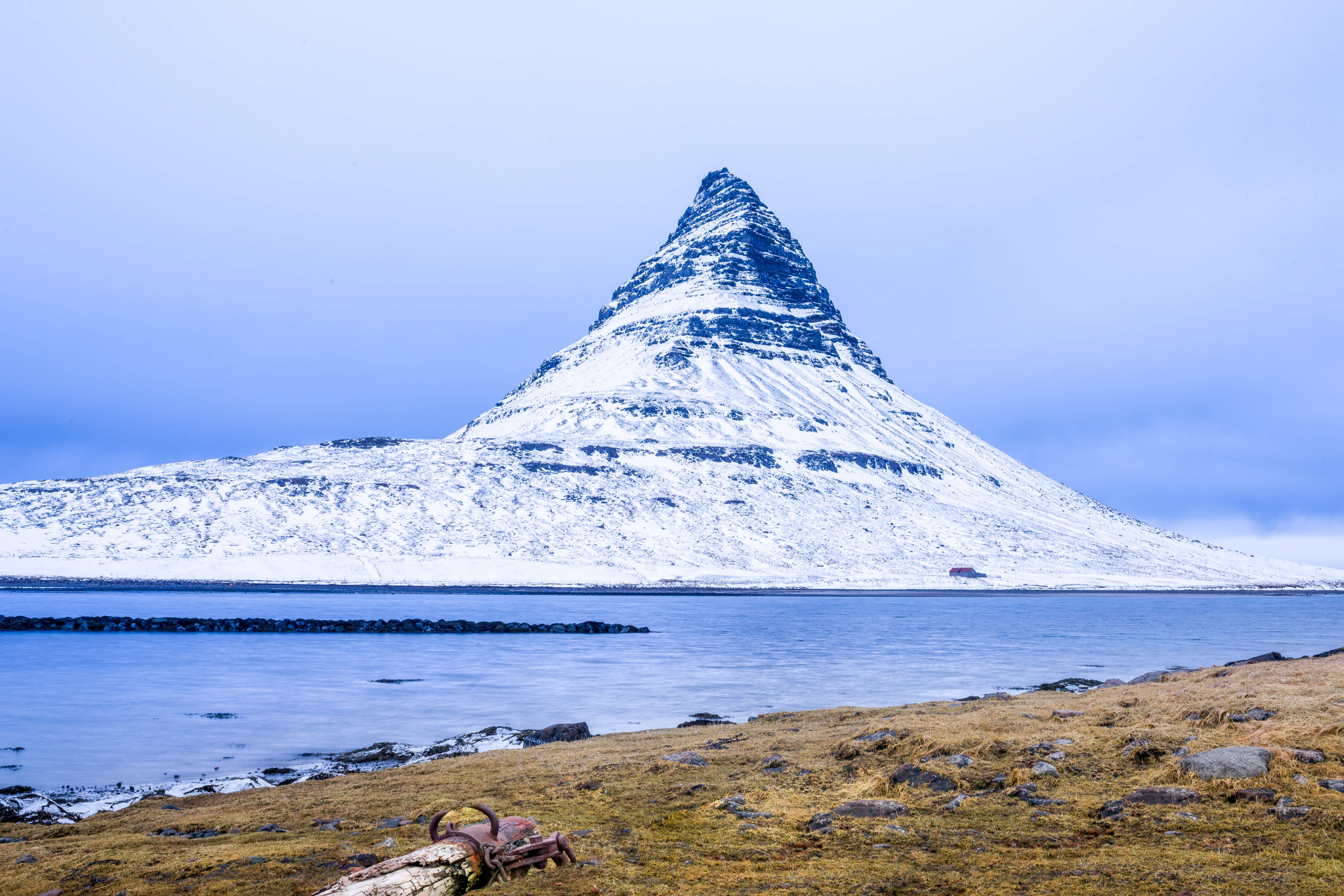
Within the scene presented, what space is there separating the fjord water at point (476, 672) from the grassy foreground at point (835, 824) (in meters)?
5.18

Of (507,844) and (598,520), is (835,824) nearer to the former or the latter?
(507,844)

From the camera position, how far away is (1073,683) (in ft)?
90.9

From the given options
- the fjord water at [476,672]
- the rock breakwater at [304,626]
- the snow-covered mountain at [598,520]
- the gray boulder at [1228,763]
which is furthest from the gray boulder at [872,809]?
the snow-covered mountain at [598,520]

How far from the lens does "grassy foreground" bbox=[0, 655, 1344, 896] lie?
7.85 metres

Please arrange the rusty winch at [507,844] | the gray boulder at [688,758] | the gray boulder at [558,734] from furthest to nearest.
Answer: the gray boulder at [558,734] < the gray boulder at [688,758] < the rusty winch at [507,844]

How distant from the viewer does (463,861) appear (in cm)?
763

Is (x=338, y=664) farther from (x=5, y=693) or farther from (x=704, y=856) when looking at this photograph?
(x=704, y=856)

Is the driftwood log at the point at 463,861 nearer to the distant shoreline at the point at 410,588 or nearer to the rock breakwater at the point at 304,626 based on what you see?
the rock breakwater at the point at 304,626

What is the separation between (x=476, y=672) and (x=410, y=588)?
7259 cm

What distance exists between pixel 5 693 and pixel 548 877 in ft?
93.6

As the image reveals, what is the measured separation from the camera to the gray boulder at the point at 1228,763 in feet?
34.1

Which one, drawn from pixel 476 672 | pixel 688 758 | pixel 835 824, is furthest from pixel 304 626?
pixel 835 824

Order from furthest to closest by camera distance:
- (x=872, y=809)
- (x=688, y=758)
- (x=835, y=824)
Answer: (x=688, y=758) → (x=872, y=809) → (x=835, y=824)

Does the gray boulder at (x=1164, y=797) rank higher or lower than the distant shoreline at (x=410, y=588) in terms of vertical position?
higher
